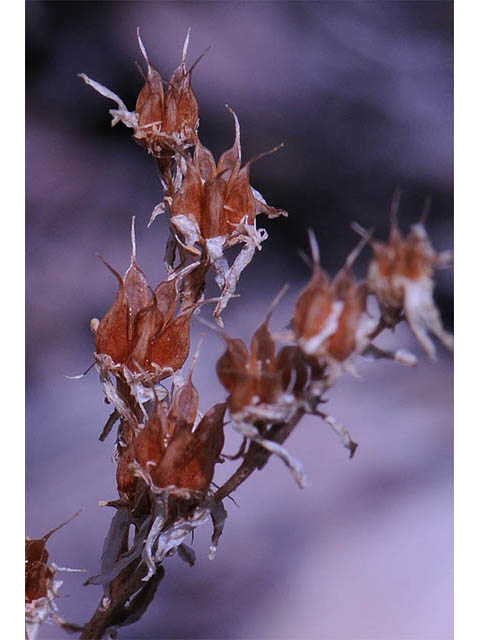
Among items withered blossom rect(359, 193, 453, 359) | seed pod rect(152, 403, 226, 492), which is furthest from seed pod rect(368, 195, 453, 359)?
seed pod rect(152, 403, 226, 492)

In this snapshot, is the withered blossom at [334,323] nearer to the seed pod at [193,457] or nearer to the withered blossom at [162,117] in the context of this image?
the seed pod at [193,457]

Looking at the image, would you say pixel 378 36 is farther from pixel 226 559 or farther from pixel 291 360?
pixel 226 559

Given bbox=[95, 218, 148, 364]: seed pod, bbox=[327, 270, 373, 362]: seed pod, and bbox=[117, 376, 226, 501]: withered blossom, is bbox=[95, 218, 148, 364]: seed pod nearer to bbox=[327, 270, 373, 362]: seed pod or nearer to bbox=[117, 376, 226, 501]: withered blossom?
bbox=[117, 376, 226, 501]: withered blossom

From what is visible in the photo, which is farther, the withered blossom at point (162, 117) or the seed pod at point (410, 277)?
the withered blossom at point (162, 117)

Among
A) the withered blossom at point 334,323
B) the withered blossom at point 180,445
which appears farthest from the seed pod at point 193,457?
the withered blossom at point 334,323

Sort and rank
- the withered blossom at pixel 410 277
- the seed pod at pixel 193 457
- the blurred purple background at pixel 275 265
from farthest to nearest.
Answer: the blurred purple background at pixel 275 265
the seed pod at pixel 193 457
the withered blossom at pixel 410 277
